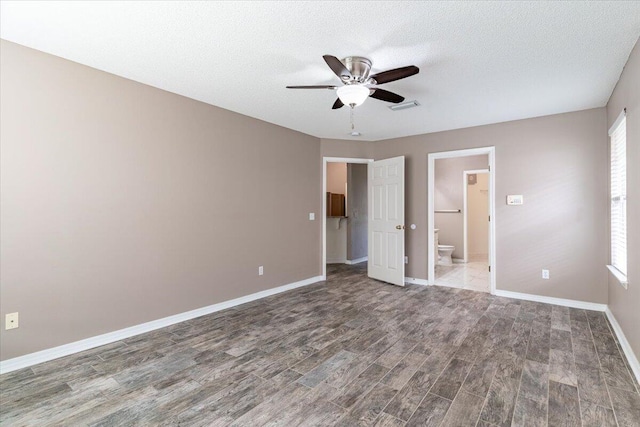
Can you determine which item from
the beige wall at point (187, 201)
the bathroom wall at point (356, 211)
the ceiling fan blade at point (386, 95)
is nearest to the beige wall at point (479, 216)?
the bathroom wall at point (356, 211)

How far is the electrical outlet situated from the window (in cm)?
500

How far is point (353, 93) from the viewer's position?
2533mm

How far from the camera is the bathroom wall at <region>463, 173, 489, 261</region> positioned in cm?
770

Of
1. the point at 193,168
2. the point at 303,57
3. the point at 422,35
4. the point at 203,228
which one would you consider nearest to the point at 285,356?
the point at 203,228

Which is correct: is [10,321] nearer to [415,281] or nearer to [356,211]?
[415,281]

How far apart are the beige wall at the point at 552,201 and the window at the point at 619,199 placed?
12.2 inches

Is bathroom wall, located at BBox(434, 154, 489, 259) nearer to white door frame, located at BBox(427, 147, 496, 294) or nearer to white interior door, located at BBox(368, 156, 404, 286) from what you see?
white door frame, located at BBox(427, 147, 496, 294)

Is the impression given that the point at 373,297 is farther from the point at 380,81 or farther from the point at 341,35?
the point at 341,35

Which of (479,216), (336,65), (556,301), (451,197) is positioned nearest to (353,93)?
(336,65)

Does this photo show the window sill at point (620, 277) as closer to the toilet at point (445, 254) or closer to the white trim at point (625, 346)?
the white trim at point (625, 346)

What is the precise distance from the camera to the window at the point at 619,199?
9.55 feet

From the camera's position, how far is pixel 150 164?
10.4 ft

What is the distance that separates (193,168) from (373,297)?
287 centimetres

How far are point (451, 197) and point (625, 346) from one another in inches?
190
